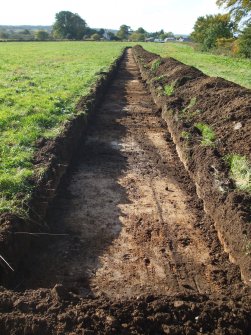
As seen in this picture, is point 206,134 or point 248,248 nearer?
point 248,248

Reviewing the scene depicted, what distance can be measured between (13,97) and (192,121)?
6.13 meters

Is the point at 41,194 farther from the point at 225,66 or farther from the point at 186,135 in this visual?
the point at 225,66

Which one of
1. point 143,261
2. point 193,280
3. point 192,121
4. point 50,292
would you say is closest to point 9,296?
point 50,292

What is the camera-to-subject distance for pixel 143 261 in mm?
5043

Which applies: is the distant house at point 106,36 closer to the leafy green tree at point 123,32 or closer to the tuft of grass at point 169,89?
the leafy green tree at point 123,32

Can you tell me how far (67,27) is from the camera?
107m

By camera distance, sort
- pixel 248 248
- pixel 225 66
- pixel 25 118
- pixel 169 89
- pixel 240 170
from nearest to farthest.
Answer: pixel 248 248
pixel 240 170
pixel 25 118
pixel 169 89
pixel 225 66

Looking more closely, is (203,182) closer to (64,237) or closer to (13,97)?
(64,237)

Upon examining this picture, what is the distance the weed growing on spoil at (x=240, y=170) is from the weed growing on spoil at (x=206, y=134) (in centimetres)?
99

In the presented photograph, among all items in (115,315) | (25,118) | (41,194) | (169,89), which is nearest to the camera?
(115,315)

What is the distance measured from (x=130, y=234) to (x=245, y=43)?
1276 inches

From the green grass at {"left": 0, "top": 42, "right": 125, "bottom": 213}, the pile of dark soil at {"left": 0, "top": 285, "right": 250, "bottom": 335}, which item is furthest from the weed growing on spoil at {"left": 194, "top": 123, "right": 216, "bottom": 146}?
the pile of dark soil at {"left": 0, "top": 285, "right": 250, "bottom": 335}

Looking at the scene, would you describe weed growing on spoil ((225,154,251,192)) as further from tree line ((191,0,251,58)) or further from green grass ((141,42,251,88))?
tree line ((191,0,251,58))

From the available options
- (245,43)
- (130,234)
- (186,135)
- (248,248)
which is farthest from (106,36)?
(248,248)
